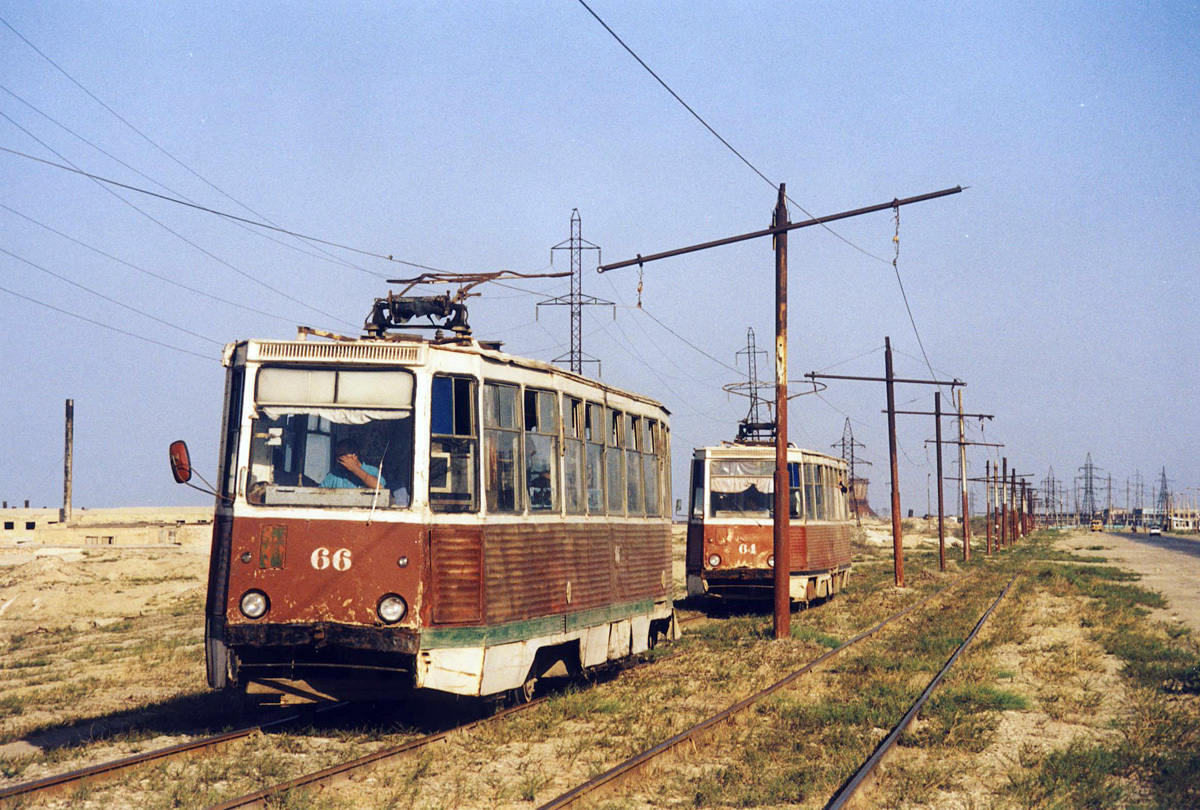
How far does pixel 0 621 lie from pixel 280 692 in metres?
18.2

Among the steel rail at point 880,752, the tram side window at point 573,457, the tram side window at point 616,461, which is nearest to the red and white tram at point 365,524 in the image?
the tram side window at point 573,457

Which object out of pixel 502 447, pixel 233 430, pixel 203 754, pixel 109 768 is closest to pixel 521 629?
pixel 502 447

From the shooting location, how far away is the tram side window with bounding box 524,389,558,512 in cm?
1022

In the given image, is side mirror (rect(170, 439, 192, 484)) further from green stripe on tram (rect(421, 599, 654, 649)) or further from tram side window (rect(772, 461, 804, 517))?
tram side window (rect(772, 461, 804, 517))

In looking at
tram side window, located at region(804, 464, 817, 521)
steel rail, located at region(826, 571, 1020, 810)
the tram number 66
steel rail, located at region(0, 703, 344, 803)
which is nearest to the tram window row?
the tram number 66

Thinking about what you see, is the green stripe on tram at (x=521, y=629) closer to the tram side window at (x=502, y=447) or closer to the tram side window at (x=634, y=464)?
the tram side window at (x=502, y=447)

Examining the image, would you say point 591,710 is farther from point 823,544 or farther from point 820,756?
point 823,544

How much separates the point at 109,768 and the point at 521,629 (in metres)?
3.46

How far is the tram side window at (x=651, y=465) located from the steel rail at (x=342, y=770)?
428 cm

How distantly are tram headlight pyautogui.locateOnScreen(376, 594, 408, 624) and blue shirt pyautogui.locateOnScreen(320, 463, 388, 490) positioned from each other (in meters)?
0.86

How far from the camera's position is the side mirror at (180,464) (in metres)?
8.50

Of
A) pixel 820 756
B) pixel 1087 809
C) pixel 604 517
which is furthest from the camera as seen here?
pixel 604 517

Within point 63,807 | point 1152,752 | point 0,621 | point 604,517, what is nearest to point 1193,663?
point 1152,752

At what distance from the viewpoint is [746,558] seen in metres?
21.3
